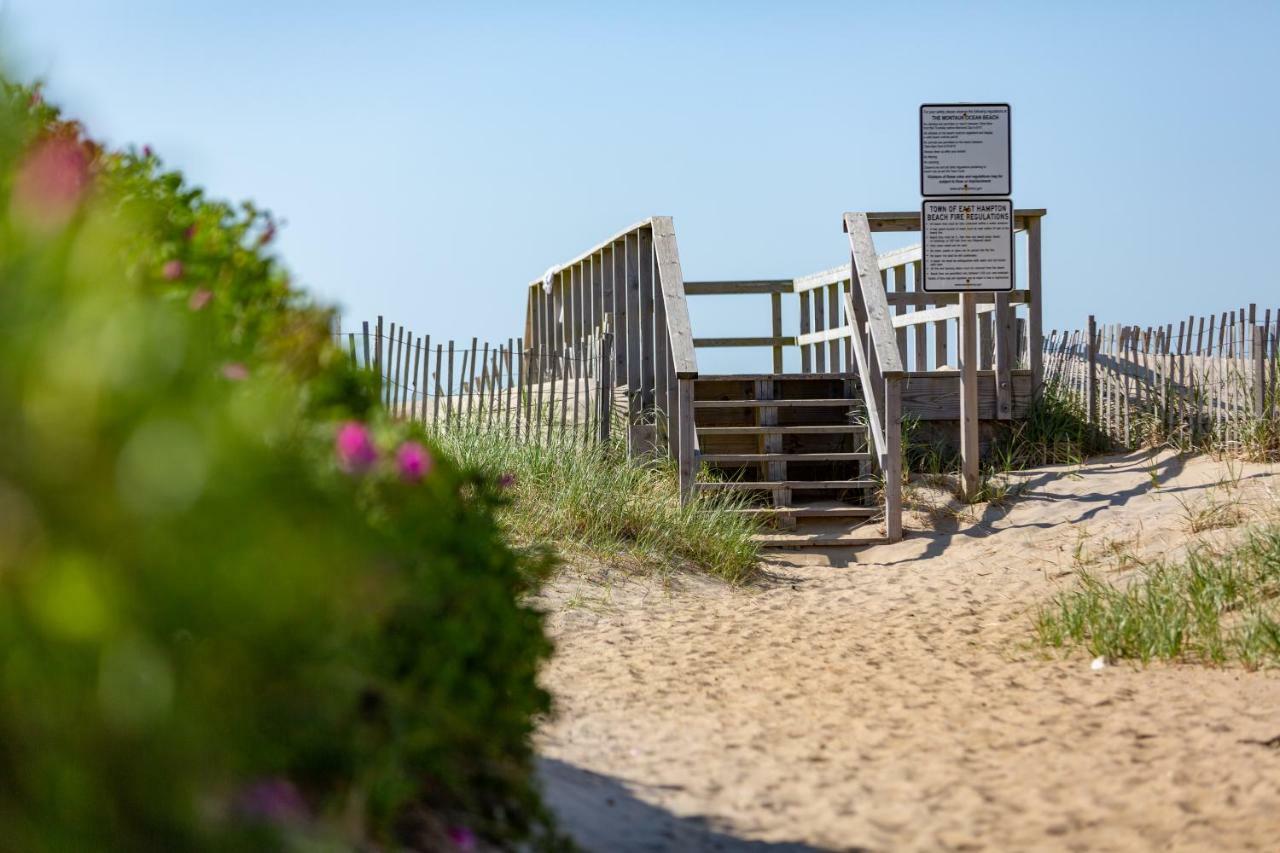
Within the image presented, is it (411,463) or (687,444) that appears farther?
(687,444)

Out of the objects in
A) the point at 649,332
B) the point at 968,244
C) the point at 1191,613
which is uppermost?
the point at 968,244

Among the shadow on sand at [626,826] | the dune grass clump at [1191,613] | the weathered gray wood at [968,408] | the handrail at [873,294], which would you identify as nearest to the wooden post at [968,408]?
the weathered gray wood at [968,408]

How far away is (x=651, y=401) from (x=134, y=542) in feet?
31.4

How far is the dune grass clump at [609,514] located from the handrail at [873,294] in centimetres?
150

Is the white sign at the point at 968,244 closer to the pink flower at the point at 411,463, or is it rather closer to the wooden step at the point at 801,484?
the wooden step at the point at 801,484

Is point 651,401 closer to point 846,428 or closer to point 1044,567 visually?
point 846,428

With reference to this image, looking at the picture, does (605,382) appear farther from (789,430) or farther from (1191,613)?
(1191,613)

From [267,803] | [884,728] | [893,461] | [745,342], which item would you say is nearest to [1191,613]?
[884,728]

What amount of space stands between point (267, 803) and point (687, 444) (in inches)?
302

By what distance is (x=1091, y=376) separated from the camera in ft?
37.6

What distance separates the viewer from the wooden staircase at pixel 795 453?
31.6ft

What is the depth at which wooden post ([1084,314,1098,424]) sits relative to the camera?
1137 centimetres

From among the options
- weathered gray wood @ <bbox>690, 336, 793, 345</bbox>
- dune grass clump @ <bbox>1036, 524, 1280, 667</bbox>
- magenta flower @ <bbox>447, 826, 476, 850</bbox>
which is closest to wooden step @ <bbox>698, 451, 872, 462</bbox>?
weathered gray wood @ <bbox>690, 336, 793, 345</bbox>

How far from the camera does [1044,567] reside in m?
8.16
